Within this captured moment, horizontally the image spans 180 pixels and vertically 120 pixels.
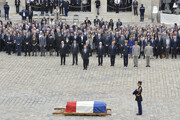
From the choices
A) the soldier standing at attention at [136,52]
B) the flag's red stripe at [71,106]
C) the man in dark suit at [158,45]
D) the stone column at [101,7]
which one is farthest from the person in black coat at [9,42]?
the flag's red stripe at [71,106]

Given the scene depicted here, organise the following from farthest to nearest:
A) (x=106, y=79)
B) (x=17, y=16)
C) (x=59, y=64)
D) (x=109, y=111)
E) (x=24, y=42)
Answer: (x=17, y=16) < (x=24, y=42) < (x=59, y=64) < (x=106, y=79) < (x=109, y=111)

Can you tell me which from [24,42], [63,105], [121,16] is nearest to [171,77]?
[63,105]

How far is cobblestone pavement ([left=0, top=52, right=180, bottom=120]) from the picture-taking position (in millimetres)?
26078

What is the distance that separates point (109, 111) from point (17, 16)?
88.6ft

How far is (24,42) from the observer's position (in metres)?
39.6

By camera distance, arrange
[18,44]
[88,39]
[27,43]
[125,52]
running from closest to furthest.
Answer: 1. [125,52]
2. [18,44]
3. [27,43]
4. [88,39]

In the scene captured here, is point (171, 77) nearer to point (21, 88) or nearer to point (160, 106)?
point (160, 106)

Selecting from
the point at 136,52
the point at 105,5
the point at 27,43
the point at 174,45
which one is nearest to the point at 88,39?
the point at 27,43

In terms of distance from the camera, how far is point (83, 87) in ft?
101

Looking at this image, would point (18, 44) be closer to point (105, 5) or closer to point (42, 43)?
point (42, 43)

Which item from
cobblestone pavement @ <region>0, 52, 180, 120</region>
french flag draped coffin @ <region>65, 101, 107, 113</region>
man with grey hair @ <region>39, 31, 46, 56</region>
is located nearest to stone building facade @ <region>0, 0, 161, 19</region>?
man with grey hair @ <region>39, 31, 46, 56</region>

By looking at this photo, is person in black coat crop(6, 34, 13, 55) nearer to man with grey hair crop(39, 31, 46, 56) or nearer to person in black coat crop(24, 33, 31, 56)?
person in black coat crop(24, 33, 31, 56)

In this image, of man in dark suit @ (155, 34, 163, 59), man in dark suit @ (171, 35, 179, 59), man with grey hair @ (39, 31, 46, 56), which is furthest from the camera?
man with grey hair @ (39, 31, 46, 56)

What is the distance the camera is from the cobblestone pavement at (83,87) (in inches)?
1027
